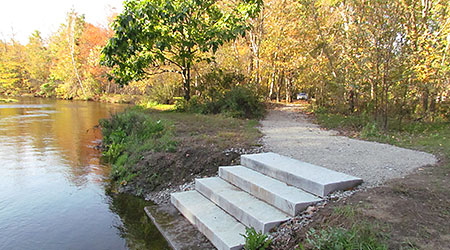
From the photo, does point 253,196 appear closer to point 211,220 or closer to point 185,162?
point 211,220

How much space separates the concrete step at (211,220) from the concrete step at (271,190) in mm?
507

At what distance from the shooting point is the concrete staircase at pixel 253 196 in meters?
3.48

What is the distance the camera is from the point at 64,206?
204 inches

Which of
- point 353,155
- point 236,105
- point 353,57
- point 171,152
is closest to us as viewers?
point 353,155

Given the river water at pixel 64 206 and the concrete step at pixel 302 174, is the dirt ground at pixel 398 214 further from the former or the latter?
the river water at pixel 64 206

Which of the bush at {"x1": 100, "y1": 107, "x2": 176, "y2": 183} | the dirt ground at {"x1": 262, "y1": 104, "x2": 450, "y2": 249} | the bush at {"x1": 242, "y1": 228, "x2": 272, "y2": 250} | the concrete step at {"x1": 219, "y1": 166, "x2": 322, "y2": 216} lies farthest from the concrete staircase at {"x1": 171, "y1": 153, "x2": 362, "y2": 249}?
the bush at {"x1": 100, "y1": 107, "x2": 176, "y2": 183}

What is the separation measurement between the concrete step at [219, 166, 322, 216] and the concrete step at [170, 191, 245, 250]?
51 centimetres

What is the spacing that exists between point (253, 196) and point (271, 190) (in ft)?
1.19

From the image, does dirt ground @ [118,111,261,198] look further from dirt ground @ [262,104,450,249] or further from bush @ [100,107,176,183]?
dirt ground @ [262,104,450,249]

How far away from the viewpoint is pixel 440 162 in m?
5.02

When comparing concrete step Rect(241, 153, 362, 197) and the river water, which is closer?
concrete step Rect(241, 153, 362, 197)

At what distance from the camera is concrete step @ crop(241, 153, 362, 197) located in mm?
3762

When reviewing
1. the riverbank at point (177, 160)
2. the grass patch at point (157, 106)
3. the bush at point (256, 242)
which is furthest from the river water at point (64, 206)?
the grass patch at point (157, 106)

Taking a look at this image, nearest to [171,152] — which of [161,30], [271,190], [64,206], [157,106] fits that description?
[64,206]
